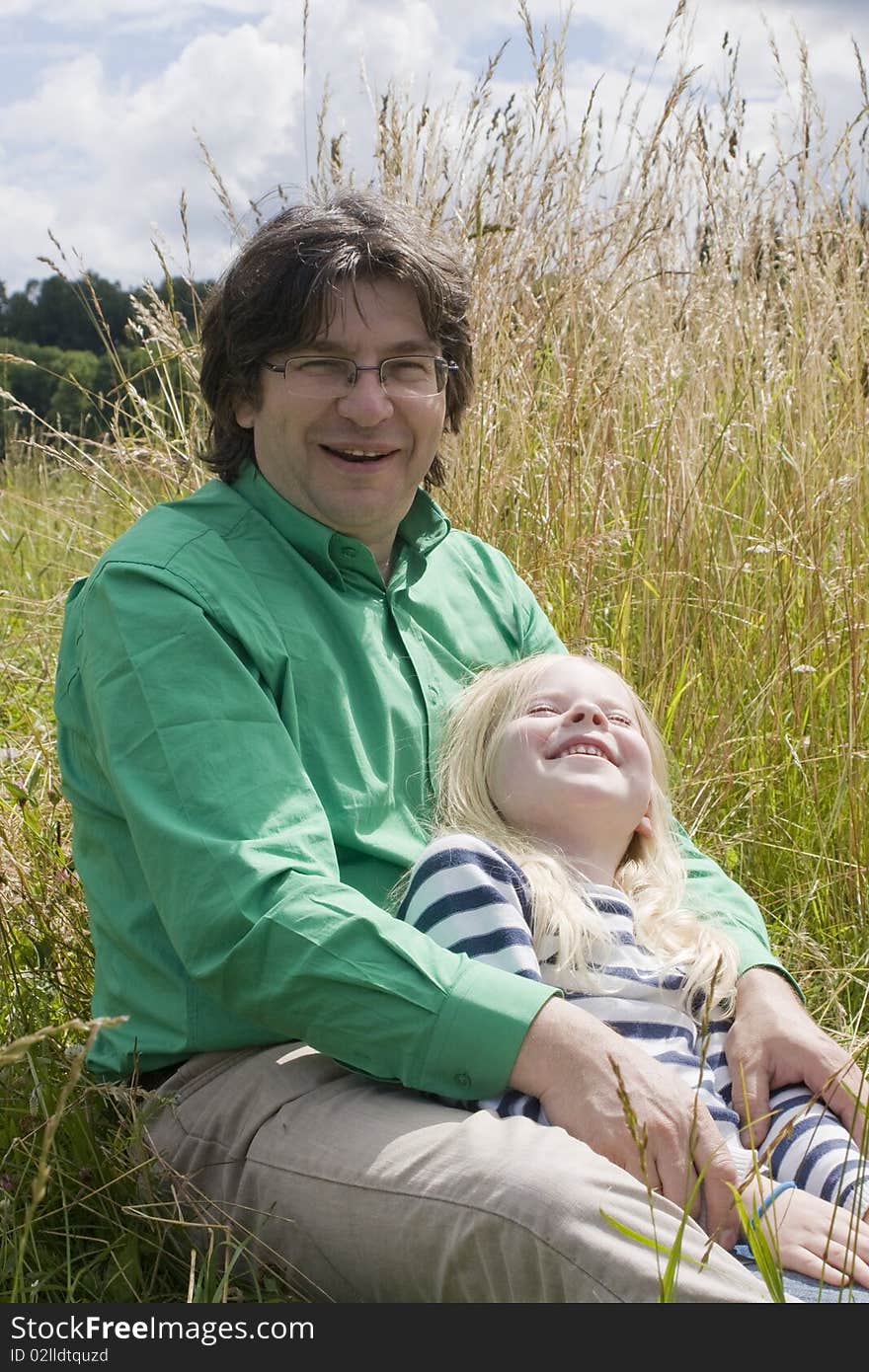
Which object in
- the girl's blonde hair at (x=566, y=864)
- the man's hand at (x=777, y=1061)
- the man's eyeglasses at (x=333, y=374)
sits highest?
the man's eyeglasses at (x=333, y=374)

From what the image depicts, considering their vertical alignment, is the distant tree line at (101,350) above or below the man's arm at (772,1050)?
above

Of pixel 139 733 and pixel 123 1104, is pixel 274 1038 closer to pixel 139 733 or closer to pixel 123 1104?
pixel 123 1104

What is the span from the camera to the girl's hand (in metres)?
1.57

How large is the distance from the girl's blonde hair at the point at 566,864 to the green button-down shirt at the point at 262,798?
0.07m

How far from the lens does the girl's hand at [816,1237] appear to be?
5.15ft

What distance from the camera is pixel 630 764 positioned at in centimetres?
215

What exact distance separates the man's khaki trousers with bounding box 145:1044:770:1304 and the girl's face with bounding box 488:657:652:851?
1.67ft

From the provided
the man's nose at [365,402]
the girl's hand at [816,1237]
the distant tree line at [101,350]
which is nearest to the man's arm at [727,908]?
the girl's hand at [816,1237]

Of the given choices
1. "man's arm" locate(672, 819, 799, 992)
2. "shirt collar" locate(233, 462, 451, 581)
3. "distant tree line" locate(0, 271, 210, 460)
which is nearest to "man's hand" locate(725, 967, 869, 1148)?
"man's arm" locate(672, 819, 799, 992)

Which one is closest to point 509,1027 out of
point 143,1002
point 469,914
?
point 469,914

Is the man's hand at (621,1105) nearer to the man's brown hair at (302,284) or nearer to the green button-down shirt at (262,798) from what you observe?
the green button-down shirt at (262,798)

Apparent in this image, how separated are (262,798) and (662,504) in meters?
1.83

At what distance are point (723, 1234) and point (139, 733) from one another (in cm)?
93

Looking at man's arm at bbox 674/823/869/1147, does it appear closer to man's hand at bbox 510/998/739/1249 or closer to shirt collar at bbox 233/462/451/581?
man's hand at bbox 510/998/739/1249
